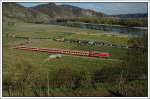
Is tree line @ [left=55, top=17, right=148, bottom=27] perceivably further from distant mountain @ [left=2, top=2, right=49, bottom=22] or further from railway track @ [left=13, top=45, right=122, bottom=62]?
railway track @ [left=13, top=45, right=122, bottom=62]

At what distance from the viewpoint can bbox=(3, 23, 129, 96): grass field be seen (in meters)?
4.64

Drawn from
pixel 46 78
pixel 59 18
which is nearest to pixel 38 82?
pixel 46 78

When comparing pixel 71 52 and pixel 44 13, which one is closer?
pixel 71 52

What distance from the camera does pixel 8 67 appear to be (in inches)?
182

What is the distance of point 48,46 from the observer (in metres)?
4.70

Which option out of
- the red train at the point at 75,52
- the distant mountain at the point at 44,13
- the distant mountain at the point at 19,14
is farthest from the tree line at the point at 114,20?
the red train at the point at 75,52

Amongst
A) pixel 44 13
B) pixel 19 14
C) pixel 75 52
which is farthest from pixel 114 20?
pixel 19 14

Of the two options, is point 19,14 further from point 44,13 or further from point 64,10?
point 64,10

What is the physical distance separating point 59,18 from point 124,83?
110 centimetres

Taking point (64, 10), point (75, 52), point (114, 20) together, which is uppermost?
point (64, 10)

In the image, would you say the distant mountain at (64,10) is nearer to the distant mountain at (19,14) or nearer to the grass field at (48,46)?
the distant mountain at (19,14)

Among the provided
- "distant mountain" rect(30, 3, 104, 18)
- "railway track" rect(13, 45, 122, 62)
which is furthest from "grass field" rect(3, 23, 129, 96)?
"distant mountain" rect(30, 3, 104, 18)

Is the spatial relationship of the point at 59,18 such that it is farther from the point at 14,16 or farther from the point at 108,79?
the point at 108,79

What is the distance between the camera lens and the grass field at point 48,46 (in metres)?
4.64
